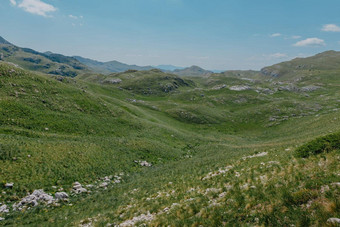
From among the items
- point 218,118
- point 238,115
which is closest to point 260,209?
point 218,118

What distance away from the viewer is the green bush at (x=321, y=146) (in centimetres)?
1509

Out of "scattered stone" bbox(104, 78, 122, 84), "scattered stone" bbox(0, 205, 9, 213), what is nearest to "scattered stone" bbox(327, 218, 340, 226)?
"scattered stone" bbox(0, 205, 9, 213)

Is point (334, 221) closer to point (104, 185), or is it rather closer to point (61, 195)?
point (61, 195)

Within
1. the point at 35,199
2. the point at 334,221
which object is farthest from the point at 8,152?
the point at 334,221

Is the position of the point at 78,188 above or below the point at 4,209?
below

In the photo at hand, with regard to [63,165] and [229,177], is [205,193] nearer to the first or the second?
[229,177]

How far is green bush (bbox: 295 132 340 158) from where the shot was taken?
15.1m

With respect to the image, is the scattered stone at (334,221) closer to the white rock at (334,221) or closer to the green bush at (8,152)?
the white rock at (334,221)

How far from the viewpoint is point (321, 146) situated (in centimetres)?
1552

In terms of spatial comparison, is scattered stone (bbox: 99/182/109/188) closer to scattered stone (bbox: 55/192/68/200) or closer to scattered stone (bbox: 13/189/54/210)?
scattered stone (bbox: 55/192/68/200)

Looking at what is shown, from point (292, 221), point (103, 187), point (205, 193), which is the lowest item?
point (103, 187)

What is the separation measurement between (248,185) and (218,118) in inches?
2916

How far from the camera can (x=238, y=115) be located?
9119 cm

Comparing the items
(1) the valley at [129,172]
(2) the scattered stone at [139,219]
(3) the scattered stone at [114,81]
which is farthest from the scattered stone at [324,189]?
(3) the scattered stone at [114,81]
